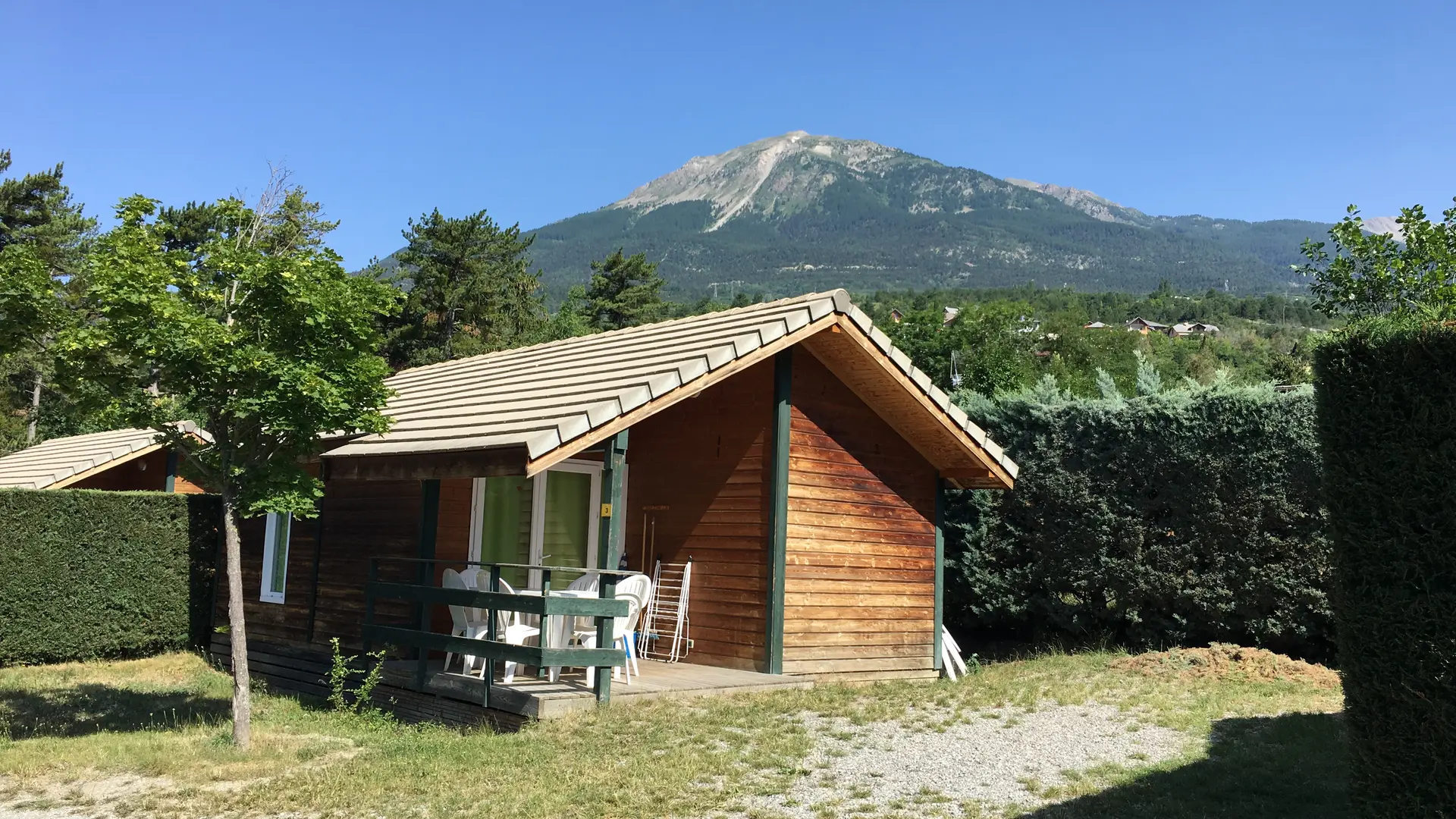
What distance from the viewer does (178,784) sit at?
7.42 m

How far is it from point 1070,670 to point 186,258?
32.6 ft

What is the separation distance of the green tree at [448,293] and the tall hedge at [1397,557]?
1507 inches

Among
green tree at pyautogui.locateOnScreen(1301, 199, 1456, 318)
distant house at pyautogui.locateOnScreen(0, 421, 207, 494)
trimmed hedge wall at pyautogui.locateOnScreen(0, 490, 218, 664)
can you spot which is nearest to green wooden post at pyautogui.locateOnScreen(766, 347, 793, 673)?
trimmed hedge wall at pyautogui.locateOnScreen(0, 490, 218, 664)

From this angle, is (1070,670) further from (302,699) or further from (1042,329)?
(1042,329)

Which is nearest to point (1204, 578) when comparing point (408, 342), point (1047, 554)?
point (1047, 554)

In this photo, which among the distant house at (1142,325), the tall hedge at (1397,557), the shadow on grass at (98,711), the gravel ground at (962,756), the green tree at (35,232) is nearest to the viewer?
the tall hedge at (1397,557)

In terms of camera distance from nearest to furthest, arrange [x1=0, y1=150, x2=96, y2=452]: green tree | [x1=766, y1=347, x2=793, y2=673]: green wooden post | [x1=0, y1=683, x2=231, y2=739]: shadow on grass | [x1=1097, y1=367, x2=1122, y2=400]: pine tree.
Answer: [x1=0, y1=683, x2=231, y2=739]: shadow on grass, [x1=766, y1=347, x2=793, y2=673]: green wooden post, [x1=1097, y1=367, x2=1122, y2=400]: pine tree, [x1=0, y1=150, x2=96, y2=452]: green tree

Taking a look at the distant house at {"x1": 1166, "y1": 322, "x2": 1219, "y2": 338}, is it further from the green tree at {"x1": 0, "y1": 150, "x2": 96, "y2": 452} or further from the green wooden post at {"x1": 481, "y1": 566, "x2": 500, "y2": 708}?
the green wooden post at {"x1": 481, "y1": 566, "x2": 500, "y2": 708}

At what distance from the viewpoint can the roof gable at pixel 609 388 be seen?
9.17m

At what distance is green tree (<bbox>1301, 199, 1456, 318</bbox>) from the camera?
19781 mm

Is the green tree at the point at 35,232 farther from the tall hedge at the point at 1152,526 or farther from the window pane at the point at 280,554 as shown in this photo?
the tall hedge at the point at 1152,526

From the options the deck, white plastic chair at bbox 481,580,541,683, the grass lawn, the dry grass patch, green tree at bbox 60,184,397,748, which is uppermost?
green tree at bbox 60,184,397,748

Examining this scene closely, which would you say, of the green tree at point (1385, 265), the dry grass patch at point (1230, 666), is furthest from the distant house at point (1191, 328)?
the dry grass patch at point (1230, 666)

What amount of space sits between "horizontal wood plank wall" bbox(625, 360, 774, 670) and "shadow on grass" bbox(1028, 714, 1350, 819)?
15.2ft
